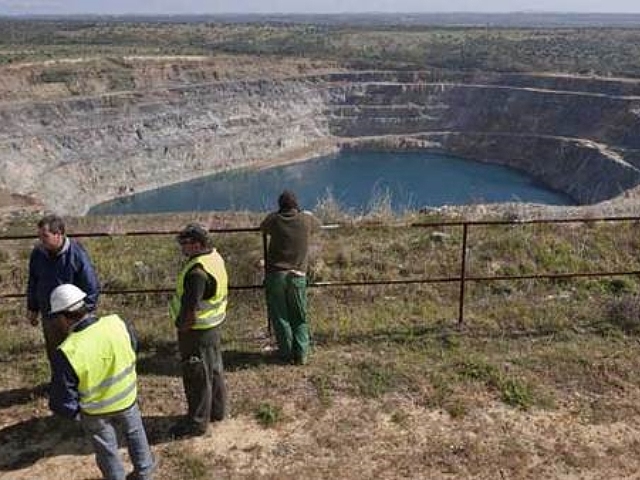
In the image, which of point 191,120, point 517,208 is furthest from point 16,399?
point 191,120

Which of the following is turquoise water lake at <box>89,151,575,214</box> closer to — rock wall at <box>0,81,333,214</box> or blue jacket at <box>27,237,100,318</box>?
rock wall at <box>0,81,333,214</box>

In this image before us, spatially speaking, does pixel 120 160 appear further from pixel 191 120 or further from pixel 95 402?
pixel 95 402

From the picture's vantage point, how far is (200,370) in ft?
22.5

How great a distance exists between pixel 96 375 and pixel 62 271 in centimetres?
157

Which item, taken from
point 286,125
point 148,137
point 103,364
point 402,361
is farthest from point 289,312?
point 286,125

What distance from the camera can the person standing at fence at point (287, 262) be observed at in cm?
782

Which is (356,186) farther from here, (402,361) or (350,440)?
(350,440)

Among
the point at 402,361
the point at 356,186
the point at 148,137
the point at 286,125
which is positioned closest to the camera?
the point at 402,361

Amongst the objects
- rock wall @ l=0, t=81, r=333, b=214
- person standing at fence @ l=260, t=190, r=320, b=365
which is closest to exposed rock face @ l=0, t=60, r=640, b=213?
rock wall @ l=0, t=81, r=333, b=214

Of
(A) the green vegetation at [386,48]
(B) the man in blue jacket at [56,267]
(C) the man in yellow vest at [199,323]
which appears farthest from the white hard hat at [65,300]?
(A) the green vegetation at [386,48]

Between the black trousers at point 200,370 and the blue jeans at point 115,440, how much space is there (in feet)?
3.09

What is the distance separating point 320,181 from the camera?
2282 inches

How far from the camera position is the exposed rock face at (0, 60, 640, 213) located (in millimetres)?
53188

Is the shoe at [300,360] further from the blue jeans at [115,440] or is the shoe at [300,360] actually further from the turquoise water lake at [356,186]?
the turquoise water lake at [356,186]
